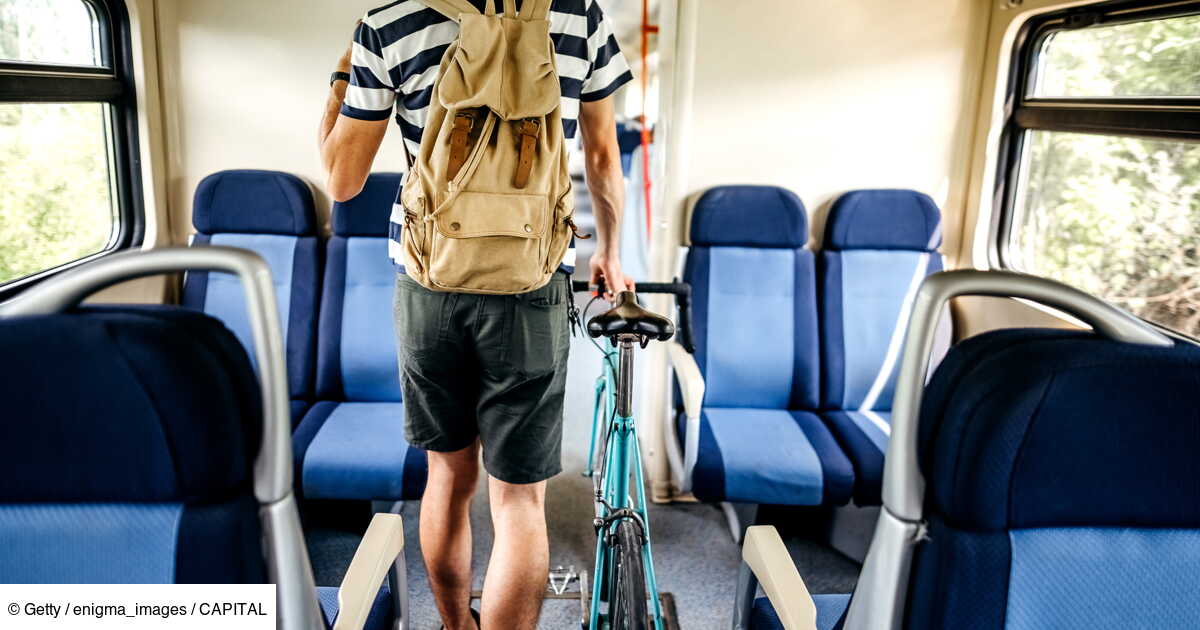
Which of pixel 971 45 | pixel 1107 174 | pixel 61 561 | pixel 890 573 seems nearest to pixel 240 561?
pixel 61 561

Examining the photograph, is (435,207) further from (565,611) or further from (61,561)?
(565,611)

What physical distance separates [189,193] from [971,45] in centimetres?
278

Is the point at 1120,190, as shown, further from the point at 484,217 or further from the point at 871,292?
the point at 484,217

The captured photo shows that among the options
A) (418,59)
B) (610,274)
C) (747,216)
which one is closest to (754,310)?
(747,216)

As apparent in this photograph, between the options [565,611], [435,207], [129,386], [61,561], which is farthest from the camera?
[565,611]

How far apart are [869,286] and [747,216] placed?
497mm

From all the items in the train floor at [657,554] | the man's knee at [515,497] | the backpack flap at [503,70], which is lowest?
the train floor at [657,554]

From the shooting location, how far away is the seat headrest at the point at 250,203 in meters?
2.84

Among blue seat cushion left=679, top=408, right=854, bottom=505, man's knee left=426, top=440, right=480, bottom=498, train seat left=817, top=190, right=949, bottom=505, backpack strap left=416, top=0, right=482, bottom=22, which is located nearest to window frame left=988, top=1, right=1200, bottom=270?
train seat left=817, top=190, right=949, bottom=505

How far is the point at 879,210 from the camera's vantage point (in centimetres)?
287

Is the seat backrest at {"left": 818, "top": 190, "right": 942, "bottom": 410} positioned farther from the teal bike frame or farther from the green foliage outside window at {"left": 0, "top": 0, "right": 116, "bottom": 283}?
the green foliage outside window at {"left": 0, "top": 0, "right": 116, "bottom": 283}

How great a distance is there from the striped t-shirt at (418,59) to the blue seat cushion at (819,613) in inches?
30.0

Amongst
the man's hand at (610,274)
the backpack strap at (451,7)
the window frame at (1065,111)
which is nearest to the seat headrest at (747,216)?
the window frame at (1065,111)

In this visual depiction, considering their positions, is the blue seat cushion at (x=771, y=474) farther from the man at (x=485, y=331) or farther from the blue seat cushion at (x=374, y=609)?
the blue seat cushion at (x=374, y=609)
